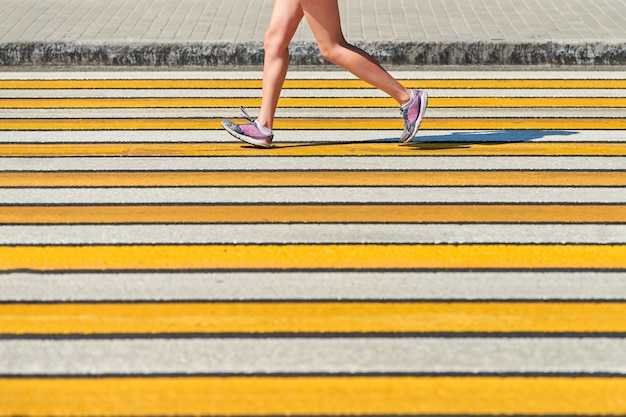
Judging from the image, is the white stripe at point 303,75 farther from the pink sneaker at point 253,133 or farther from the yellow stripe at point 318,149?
the pink sneaker at point 253,133

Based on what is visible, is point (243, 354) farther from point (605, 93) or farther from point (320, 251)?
point (605, 93)

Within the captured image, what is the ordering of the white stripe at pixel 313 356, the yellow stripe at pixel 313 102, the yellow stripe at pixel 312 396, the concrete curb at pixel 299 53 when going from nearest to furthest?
1. the yellow stripe at pixel 312 396
2. the white stripe at pixel 313 356
3. the yellow stripe at pixel 313 102
4. the concrete curb at pixel 299 53

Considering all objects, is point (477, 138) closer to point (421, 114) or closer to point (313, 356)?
point (421, 114)

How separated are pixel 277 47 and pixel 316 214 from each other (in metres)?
1.58

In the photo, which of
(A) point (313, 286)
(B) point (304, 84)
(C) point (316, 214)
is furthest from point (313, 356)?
(B) point (304, 84)

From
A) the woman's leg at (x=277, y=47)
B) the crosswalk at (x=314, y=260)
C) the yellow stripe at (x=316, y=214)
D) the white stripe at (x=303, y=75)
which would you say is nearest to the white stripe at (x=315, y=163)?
the crosswalk at (x=314, y=260)

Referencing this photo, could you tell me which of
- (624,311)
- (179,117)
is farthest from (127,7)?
(624,311)

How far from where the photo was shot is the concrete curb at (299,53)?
10492 mm

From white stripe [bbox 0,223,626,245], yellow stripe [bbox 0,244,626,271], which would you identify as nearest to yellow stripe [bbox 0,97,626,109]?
white stripe [bbox 0,223,626,245]

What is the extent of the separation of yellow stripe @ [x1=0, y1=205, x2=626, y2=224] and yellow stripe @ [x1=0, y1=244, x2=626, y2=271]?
Result: 0.43 metres

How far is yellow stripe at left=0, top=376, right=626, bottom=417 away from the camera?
414 cm

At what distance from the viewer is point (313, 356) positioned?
4586 millimetres

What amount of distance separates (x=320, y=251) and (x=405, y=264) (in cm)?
38

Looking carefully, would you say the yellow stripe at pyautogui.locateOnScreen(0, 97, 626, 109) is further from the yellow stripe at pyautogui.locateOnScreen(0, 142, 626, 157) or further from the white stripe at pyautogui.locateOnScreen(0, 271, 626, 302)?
the white stripe at pyautogui.locateOnScreen(0, 271, 626, 302)
